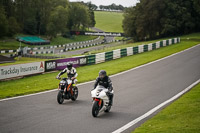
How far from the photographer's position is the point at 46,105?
13.4 m

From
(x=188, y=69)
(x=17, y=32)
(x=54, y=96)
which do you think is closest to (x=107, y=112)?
(x=54, y=96)

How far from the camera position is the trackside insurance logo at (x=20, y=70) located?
21.9 m

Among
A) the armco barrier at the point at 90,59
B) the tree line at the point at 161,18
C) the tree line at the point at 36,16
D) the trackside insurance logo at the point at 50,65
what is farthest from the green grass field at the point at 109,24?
the trackside insurance logo at the point at 50,65

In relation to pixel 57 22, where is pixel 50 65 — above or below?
below

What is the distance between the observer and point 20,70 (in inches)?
925

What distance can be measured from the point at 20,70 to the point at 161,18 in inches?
2186

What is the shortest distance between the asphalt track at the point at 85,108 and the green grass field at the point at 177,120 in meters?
1.03

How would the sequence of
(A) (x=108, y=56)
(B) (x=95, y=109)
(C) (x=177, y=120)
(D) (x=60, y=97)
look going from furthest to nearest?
(A) (x=108, y=56) → (D) (x=60, y=97) → (B) (x=95, y=109) → (C) (x=177, y=120)

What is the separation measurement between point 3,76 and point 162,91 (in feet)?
40.3

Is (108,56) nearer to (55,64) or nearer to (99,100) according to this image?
(55,64)

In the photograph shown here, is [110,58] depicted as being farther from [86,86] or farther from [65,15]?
[65,15]

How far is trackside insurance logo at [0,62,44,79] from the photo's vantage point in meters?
21.9

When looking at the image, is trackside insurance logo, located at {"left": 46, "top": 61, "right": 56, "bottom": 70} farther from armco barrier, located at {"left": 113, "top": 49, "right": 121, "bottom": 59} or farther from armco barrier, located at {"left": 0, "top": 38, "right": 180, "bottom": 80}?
armco barrier, located at {"left": 113, "top": 49, "right": 121, "bottom": 59}

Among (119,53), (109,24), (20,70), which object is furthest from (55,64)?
(109,24)
